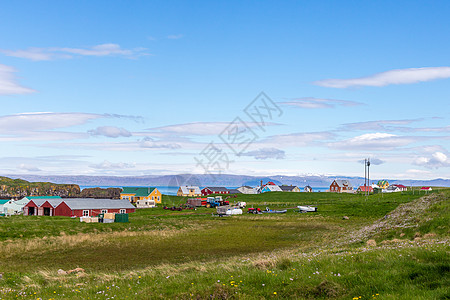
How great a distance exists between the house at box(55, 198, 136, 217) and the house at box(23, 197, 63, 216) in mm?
2050

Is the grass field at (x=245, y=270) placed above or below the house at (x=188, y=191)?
above

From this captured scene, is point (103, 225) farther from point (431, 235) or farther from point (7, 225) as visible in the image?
point (431, 235)

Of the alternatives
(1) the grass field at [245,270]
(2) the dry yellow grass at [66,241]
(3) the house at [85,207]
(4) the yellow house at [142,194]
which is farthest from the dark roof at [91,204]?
(1) the grass field at [245,270]

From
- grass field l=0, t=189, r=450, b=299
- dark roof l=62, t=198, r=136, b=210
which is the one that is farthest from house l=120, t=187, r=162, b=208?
grass field l=0, t=189, r=450, b=299

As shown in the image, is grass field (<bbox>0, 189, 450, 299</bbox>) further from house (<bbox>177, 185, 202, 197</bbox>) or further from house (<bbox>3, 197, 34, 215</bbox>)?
house (<bbox>177, 185, 202, 197</bbox>)

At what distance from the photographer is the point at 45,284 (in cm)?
1809

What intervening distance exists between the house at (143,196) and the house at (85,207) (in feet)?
99.1

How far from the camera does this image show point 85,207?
84875 millimetres

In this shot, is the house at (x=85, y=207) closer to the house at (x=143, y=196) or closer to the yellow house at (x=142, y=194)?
the house at (x=143, y=196)

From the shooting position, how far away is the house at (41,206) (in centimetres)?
8525

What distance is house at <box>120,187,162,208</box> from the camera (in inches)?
4872

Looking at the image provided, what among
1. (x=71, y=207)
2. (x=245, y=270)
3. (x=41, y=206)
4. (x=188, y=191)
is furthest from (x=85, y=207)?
(x=188, y=191)

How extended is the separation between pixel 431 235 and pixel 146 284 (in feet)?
68.2

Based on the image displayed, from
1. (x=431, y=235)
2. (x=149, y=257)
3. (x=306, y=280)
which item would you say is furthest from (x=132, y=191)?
(x=306, y=280)
